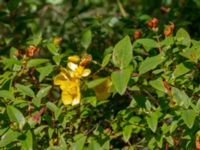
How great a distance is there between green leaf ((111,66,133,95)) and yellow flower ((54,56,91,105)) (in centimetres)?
15

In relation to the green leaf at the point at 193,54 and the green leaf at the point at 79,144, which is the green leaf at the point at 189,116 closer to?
the green leaf at the point at 193,54

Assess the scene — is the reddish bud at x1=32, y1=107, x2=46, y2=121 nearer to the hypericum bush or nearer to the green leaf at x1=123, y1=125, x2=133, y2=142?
the hypericum bush

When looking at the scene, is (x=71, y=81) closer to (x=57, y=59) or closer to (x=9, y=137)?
(x=57, y=59)

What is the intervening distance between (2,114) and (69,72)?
0.74 feet

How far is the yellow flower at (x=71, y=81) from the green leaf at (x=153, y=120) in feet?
0.68

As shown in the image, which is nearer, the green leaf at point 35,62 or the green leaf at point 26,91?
the green leaf at point 26,91

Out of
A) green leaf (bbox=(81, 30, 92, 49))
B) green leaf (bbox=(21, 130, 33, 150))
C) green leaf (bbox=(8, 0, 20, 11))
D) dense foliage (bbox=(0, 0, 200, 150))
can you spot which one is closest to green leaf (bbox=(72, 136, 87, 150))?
dense foliage (bbox=(0, 0, 200, 150))

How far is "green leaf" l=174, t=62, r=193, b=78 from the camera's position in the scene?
1.47 m

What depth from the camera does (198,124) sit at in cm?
139

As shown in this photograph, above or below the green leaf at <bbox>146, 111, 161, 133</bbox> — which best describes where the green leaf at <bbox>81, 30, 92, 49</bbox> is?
below

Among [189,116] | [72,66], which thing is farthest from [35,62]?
[189,116]

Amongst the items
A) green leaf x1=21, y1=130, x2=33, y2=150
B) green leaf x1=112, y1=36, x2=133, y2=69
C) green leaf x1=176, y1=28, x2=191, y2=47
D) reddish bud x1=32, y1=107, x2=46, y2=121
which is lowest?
reddish bud x1=32, y1=107, x2=46, y2=121

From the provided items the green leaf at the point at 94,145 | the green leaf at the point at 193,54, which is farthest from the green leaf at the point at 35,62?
the green leaf at the point at 193,54

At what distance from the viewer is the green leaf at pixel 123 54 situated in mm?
1389
